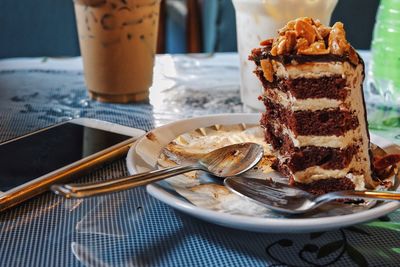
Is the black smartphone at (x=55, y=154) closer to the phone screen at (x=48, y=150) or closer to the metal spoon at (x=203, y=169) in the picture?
the phone screen at (x=48, y=150)

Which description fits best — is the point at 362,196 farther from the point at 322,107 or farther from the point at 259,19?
the point at 259,19

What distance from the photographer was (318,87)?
2.34ft

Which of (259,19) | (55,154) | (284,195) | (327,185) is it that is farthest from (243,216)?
(259,19)

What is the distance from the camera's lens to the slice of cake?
2.28 feet

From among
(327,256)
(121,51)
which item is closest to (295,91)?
(327,256)

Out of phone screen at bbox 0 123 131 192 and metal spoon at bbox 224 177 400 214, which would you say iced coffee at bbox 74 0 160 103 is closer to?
phone screen at bbox 0 123 131 192

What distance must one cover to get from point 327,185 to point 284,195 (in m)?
0.15

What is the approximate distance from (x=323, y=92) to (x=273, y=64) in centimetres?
10

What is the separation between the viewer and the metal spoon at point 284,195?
1.88ft

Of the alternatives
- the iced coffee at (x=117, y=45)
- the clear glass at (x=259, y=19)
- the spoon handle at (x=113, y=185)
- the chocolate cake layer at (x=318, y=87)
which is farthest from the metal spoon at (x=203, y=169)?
the iced coffee at (x=117, y=45)

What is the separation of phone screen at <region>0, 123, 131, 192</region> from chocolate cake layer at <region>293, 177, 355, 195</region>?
1.11ft

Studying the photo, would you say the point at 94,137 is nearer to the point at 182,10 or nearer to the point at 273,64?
the point at 273,64

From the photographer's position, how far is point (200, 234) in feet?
1.94

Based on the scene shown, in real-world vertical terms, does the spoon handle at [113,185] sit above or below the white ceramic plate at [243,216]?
above
